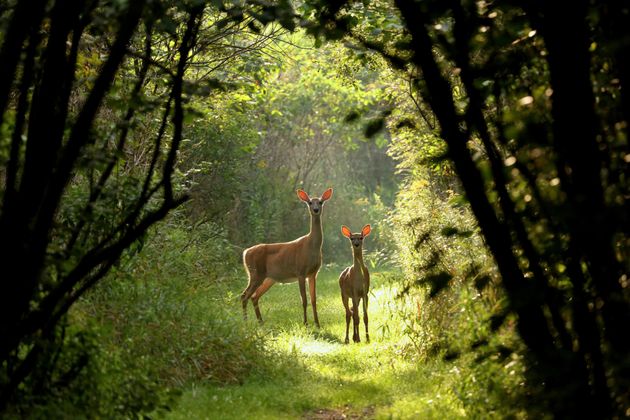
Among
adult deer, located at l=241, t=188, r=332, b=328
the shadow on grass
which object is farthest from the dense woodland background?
adult deer, located at l=241, t=188, r=332, b=328

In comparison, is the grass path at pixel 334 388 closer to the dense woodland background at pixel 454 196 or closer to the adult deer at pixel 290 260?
the dense woodland background at pixel 454 196

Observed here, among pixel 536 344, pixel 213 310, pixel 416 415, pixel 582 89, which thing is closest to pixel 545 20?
pixel 582 89

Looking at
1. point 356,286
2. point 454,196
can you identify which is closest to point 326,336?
point 356,286

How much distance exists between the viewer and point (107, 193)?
4336mm

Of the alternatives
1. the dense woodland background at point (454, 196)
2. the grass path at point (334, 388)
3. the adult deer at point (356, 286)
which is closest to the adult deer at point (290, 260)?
the adult deer at point (356, 286)

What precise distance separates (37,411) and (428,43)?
258 centimetres

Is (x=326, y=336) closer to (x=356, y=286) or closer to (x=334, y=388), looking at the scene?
Result: (x=356, y=286)

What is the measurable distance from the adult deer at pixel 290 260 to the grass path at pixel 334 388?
10.2 ft

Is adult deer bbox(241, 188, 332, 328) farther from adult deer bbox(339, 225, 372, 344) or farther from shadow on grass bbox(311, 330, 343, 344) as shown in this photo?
adult deer bbox(339, 225, 372, 344)

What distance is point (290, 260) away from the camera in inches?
609

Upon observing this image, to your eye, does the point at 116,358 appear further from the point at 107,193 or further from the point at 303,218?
the point at 303,218

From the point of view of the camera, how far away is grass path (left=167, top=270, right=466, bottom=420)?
746cm

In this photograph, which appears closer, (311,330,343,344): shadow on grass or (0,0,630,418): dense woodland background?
(0,0,630,418): dense woodland background

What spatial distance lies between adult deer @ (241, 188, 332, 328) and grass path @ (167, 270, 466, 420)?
10.2 ft
